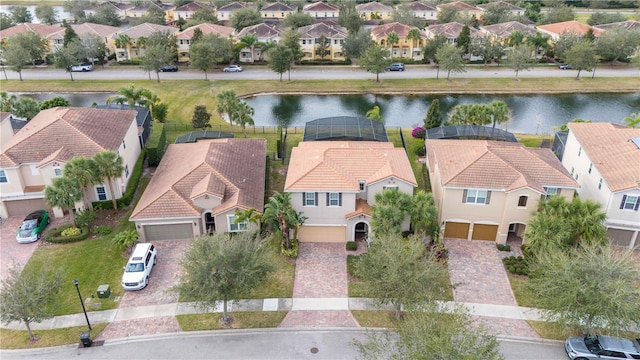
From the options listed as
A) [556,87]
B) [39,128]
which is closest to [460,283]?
[39,128]

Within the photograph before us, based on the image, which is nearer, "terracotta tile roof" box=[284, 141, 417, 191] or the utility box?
the utility box

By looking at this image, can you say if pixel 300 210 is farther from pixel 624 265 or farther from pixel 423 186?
pixel 624 265

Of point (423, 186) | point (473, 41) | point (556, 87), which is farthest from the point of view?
point (473, 41)

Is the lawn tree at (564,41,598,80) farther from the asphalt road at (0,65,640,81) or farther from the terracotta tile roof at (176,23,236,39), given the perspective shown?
the terracotta tile roof at (176,23,236,39)

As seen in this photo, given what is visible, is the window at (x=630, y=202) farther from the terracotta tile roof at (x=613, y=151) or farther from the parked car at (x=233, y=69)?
the parked car at (x=233, y=69)

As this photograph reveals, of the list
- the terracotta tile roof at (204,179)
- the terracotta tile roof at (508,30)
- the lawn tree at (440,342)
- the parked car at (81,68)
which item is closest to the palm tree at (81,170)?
the terracotta tile roof at (204,179)

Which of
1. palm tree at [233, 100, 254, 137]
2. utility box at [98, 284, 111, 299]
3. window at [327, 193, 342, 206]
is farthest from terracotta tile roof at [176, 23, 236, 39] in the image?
utility box at [98, 284, 111, 299]
